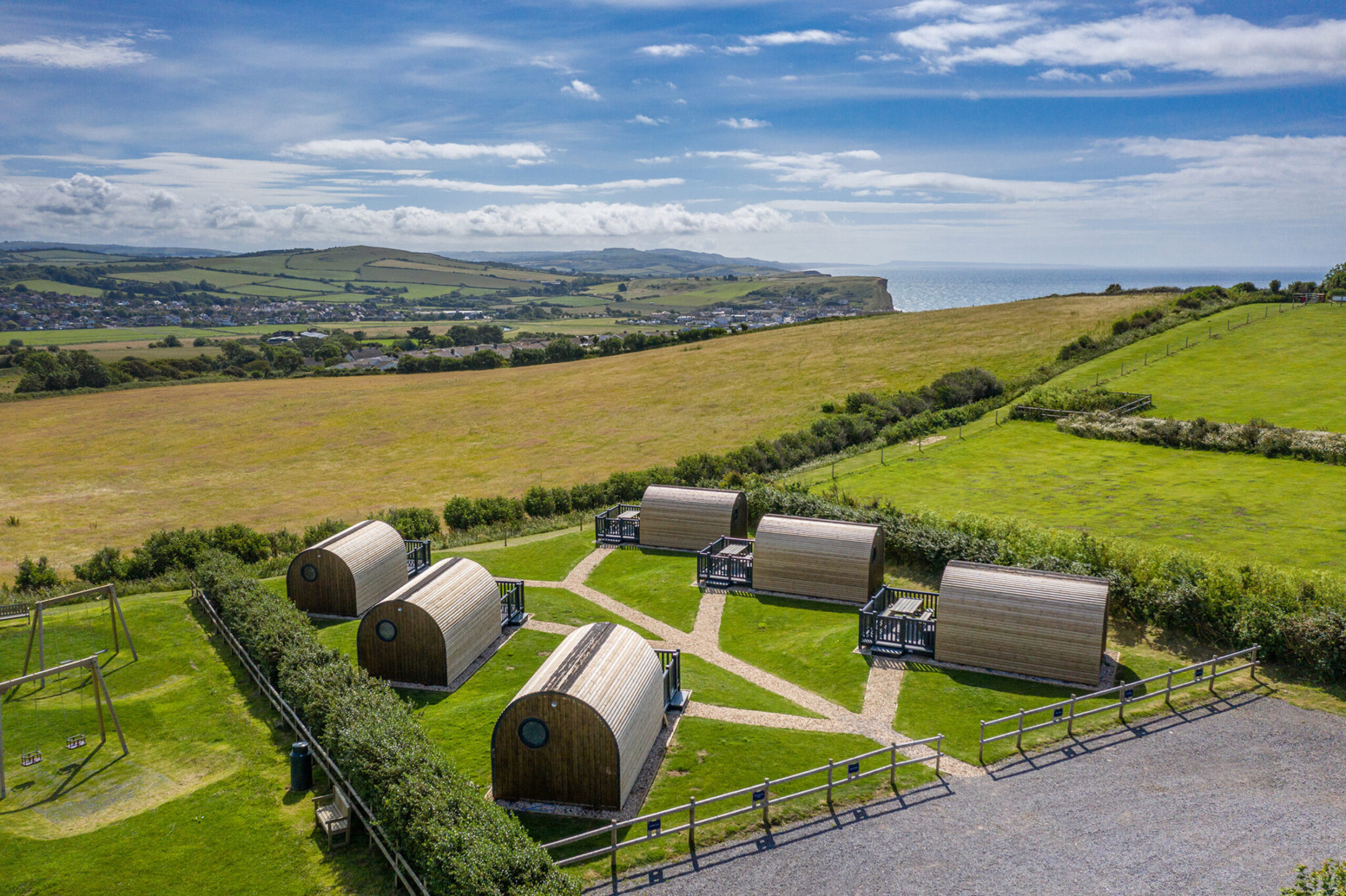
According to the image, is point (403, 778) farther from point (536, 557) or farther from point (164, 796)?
point (536, 557)

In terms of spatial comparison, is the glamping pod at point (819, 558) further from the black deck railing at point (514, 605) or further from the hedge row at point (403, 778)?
the hedge row at point (403, 778)

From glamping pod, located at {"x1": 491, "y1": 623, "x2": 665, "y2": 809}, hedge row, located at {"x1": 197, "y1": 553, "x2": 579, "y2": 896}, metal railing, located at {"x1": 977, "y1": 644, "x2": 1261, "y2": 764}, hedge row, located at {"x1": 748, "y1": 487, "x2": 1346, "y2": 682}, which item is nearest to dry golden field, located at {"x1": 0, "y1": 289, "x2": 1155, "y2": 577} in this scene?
hedge row, located at {"x1": 748, "y1": 487, "x2": 1346, "y2": 682}

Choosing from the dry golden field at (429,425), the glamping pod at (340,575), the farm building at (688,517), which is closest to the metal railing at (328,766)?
the glamping pod at (340,575)

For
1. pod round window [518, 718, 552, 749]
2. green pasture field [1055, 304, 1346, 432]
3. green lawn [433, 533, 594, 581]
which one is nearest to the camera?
pod round window [518, 718, 552, 749]

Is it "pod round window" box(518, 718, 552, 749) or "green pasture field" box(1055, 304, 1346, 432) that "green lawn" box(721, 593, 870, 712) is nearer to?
"pod round window" box(518, 718, 552, 749)

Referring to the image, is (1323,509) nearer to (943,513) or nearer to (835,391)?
(943,513)

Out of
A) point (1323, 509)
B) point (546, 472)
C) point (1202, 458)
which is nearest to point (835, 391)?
point (546, 472)

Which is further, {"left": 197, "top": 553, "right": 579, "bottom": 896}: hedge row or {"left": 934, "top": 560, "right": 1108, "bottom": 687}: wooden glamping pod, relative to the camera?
{"left": 934, "top": 560, "right": 1108, "bottom": 687}: wooden glamping pod
